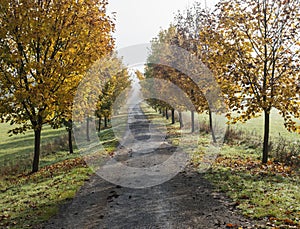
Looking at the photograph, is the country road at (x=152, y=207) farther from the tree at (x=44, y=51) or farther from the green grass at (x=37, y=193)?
the tree at (x=44, y=51)

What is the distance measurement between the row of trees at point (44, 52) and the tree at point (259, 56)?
5.89m

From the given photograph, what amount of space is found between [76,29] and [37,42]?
5.83 feet

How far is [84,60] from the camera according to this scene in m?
13.5

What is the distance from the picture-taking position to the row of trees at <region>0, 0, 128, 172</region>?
1194 cm

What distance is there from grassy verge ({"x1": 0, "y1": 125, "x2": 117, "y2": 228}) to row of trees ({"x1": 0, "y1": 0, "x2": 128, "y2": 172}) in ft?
5.60

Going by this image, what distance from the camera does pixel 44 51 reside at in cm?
1367

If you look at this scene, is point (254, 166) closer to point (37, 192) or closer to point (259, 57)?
point (259, 57)

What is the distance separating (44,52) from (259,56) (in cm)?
958

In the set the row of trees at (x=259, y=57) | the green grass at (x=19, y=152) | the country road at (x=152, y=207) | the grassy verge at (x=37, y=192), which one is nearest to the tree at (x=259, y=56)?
the row of trees at (x=259, y=57)

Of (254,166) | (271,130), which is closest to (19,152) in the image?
(254,166)

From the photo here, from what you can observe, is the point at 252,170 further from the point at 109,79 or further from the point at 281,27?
the point at 109,79

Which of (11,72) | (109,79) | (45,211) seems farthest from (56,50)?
(109,79)

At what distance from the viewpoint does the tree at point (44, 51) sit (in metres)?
11.9

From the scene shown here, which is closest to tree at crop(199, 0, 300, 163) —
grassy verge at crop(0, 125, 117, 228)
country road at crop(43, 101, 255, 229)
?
country road at crop(43, 101, 255, 229)
